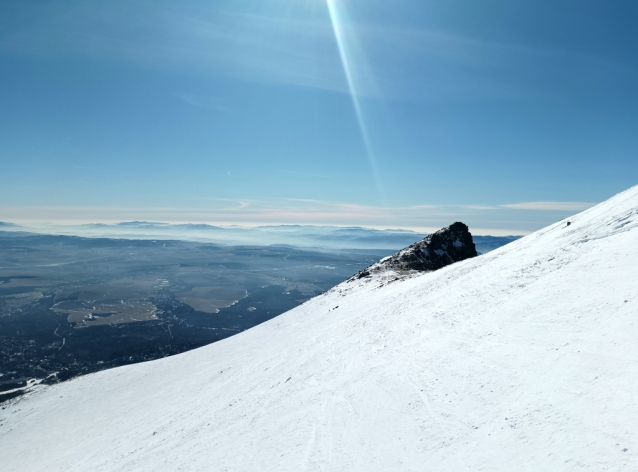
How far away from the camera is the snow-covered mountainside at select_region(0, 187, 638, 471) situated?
6.87 m

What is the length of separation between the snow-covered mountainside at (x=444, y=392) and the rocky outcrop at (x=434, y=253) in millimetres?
19202

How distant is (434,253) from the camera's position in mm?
44312

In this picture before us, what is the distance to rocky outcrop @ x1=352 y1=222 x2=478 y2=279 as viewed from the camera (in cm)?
4256

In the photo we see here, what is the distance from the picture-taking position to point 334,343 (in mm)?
19453

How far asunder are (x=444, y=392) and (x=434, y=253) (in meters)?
37.0

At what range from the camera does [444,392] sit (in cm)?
939

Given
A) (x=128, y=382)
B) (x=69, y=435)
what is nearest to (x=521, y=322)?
(x=69, y=435)

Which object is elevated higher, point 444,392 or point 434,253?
point 434,253

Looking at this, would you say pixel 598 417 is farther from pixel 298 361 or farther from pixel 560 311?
pixel 298 361

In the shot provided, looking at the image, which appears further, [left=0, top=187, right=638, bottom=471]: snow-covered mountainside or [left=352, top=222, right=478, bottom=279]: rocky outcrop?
[left=352, top=222, right=478, bottom=279]: rocky outcrop

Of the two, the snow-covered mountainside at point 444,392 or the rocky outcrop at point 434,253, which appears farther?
the rocky outcrop at point 434,253

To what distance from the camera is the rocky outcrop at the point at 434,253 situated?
42562 millimetres

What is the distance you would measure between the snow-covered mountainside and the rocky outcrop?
1920 cm

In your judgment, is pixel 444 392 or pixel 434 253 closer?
pixel 444 392
